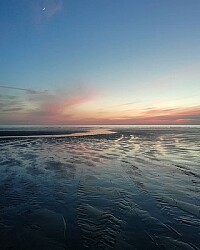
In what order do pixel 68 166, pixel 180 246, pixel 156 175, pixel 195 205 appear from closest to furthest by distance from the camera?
pixel 180 246 → pixel 195 205 → pixel 156 175 → pixel 68 166

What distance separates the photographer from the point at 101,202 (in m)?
10.1

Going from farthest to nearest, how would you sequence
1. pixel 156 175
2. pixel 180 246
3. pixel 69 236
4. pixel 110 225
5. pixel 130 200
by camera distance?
pixel 156 175 → pixel 130 200 → pixel 110 225 → pixel 69 236 → pixel 180 246

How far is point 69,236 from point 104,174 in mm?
8697

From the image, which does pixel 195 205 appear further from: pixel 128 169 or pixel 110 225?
pixel 128 169

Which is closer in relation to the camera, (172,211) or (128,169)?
(172,211)

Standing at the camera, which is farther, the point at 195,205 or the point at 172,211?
the point at 195,205

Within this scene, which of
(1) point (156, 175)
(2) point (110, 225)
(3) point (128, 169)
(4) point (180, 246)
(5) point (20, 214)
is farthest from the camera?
(3) point (128, 169)

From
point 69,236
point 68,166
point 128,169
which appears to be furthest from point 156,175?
point 69,236

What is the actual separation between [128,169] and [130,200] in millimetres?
6989

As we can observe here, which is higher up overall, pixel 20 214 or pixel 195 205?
pixel 20 214

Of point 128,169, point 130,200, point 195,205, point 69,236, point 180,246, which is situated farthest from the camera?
point 128,169

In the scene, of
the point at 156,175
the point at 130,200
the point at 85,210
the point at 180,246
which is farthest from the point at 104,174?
the point at 180,246

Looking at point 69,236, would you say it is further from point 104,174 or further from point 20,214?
point 104,174

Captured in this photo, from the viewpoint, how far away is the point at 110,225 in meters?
7.72
